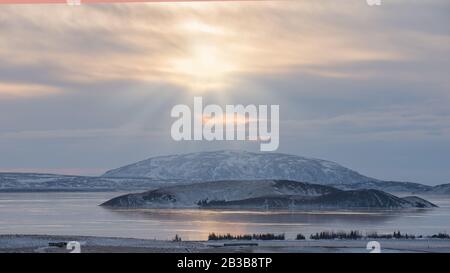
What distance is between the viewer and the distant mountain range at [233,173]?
33.1 ft

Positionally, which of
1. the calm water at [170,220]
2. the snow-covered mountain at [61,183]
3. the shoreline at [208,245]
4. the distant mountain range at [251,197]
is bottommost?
the shoreline at [208,245]

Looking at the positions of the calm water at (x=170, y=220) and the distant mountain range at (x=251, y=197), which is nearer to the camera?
the calm water at (x=170, y=220)

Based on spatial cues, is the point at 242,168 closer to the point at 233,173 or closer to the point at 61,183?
the point at 233,173

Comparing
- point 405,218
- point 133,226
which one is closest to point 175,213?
point 133,226

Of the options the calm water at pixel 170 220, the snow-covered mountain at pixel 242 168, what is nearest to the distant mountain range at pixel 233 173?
the snow-covered mountain at pixel 242 168

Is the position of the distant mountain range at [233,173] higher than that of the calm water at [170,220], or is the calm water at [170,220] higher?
the distant mountain range at [233,173]

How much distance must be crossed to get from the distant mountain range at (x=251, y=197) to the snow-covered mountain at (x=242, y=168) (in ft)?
0.40

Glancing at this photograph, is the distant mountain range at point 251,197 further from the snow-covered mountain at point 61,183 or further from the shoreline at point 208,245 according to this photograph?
the shoreline at point 208,245

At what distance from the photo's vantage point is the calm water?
33.2 feet

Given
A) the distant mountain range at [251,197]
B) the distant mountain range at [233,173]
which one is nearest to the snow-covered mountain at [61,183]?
the distant mountain range at [233,173]

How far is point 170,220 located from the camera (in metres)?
10.5

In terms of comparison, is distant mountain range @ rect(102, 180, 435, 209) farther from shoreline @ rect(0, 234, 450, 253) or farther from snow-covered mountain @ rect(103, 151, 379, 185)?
shoreline @ rect(0, 234, 450, 253)

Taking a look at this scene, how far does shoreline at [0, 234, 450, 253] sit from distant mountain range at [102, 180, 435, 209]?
1.13 ft

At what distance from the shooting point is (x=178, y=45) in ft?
33.6
